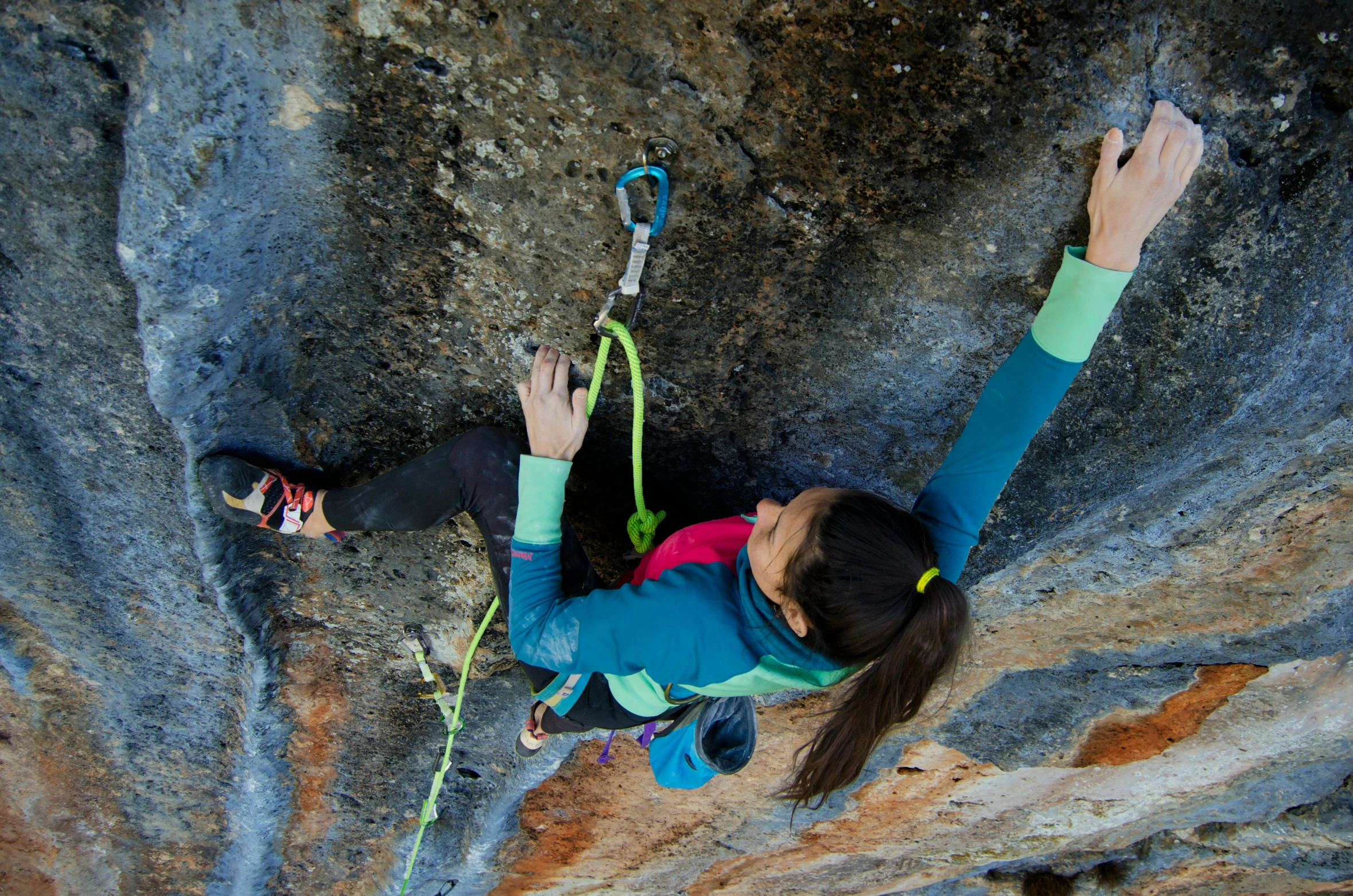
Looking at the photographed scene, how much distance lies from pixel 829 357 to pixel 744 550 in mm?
388

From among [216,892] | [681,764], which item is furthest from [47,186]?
[216,892]

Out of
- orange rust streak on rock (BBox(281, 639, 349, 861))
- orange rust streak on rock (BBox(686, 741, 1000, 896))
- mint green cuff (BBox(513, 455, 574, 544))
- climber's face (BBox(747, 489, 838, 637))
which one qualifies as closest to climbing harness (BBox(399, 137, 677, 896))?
mint green cuff (BBox(513, 455, 574, 544))

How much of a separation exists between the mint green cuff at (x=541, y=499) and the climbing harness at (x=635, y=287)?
123 mm

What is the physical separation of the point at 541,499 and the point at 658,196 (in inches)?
20.8

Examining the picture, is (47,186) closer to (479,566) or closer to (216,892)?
(479,566)

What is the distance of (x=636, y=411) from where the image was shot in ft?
4.30

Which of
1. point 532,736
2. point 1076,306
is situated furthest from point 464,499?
point 1076,306

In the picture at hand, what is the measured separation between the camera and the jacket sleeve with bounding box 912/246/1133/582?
1155 mm

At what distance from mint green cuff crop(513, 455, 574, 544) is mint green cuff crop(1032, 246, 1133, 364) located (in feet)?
2.59

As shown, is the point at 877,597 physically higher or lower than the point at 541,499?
lower

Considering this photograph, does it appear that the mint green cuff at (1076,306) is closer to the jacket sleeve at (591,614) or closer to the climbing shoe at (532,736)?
the jacket sleeve at (591,614)

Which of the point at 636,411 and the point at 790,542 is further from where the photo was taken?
the point at 636,411

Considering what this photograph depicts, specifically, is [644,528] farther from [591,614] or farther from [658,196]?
[658,196]

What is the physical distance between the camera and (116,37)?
3.26 ft
